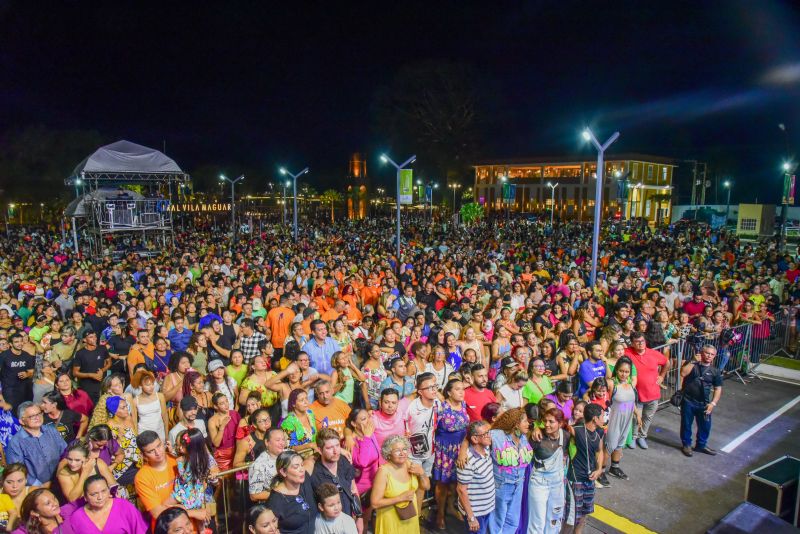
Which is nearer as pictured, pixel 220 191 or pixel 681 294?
pixel 681 294

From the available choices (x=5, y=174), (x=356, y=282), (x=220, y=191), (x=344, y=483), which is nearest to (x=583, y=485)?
(x=344, y=483)

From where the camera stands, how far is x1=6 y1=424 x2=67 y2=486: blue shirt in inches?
170

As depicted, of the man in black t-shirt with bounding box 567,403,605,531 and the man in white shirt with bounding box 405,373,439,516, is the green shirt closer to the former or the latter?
the man in black t-shirt with bounding box 567,403,605,531

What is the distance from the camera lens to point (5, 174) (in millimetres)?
41688

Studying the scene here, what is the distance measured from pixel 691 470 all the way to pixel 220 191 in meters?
81.3

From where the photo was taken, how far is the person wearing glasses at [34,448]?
433cm

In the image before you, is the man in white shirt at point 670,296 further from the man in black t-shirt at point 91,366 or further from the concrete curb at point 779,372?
the man in black t-shirt at point 91,366

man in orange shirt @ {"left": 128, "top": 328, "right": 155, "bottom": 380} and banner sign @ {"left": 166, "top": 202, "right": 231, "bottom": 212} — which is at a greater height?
banner sign @ {"left": 166, "top": 202, "right": 231, "bottom": 212}

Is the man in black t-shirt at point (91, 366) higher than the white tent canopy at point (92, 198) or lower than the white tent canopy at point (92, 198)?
lower

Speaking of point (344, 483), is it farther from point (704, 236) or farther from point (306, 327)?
point (704, 236)

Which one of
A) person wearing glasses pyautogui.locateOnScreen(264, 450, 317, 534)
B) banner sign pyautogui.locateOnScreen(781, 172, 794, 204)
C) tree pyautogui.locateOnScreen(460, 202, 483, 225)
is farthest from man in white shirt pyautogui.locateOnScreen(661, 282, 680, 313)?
tree pyautogui.locateOnScreen(460, 202, 483, 225)

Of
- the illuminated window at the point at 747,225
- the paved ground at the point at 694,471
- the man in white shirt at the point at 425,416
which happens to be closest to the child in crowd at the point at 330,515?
the man in white shirt at the point at 425,416

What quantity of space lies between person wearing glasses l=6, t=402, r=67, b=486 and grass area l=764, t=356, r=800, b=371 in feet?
37.6

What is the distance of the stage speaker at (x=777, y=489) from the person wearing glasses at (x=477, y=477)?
8.22 feet
